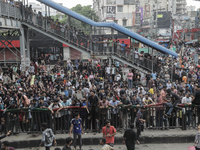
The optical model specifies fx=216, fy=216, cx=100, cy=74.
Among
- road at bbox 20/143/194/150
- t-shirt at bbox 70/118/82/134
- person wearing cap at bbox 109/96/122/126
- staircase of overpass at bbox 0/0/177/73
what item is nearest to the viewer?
t-shirt at bbox 70/118/82/134

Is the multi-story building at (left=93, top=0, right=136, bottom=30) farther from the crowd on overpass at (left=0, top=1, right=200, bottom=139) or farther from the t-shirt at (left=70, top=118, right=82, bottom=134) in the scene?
the t-shirt at (left=70, top=118, right=82, bottom=134)

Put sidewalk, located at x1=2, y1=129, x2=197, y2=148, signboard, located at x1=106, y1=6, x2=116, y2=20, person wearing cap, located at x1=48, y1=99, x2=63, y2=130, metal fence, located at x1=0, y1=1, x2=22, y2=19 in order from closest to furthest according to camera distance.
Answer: sidewalk, located at x1=2, y1=129, x2=197, y2=148
person wearing cap, located at x1=48, y1=99, x2=63, y2=130
metal fence, located at x1=0, y1=1, x2=22, y2=19
signboard, located at x1=106, y1=6, x2=116, y2=20

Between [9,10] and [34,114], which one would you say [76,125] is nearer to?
[34,114]

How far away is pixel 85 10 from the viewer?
66500 millimetres

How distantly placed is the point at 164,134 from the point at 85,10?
62798mm

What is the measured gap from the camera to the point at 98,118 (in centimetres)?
A: 838

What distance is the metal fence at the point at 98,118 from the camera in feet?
27.0

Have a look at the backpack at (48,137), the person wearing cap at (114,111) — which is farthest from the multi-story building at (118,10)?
the backpack at (48,137)

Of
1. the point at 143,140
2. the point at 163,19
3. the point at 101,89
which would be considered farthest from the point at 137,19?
the point at 143,140

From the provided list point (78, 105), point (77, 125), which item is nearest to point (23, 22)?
point (78, 105)

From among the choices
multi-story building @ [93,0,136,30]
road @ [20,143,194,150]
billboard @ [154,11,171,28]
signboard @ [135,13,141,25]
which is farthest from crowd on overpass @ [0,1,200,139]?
billboard @ [154,11,171,28]

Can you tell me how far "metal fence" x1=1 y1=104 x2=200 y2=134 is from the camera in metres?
8.22

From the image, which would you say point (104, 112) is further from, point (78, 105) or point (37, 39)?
point (37, 39)

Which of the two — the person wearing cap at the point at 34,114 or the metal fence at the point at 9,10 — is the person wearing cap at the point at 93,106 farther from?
the metal fence at the point at 9,10
